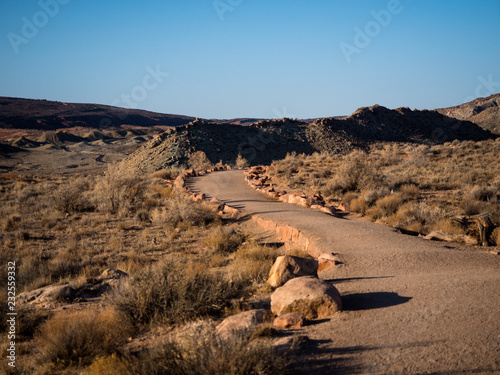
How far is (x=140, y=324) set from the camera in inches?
185

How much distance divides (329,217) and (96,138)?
75.4 meters

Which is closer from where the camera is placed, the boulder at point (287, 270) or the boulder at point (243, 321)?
the boulder at point (243, 321)

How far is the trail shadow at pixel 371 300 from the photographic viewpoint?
4582 millimetres

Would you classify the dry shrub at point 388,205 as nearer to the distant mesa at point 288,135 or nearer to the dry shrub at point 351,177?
the dry shrub at point 351,177

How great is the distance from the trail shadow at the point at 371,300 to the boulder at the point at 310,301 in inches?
10.1

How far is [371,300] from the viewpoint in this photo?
478cm

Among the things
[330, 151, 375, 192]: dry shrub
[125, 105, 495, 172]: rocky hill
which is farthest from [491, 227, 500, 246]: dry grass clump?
[125, 105, 495, 172]: rocky hill

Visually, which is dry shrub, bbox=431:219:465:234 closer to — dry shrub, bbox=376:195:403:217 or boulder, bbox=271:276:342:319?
dry shrub, bbox=376:195:403:217

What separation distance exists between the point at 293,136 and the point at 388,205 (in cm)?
3322

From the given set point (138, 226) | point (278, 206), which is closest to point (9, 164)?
point (138, 226)

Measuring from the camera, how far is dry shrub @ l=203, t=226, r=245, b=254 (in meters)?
9.18

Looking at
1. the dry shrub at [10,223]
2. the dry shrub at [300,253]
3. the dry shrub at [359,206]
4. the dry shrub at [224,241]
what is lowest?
the dry shrub at [10,223]

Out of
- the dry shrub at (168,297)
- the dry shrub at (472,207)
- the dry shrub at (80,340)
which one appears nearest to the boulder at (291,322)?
the dry shrub at (168,297)

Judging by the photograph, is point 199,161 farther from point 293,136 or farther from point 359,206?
point 359,206
